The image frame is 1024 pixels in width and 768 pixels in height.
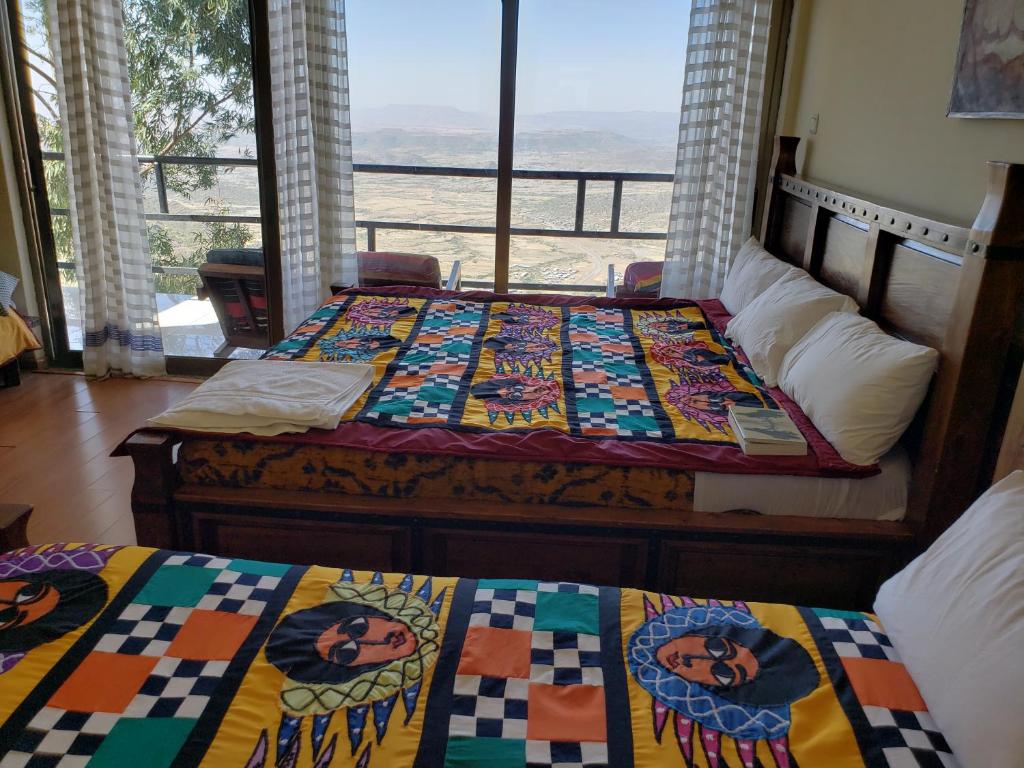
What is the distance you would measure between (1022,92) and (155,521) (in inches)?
96.6

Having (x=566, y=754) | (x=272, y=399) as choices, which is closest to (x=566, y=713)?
(x=566, y=754)

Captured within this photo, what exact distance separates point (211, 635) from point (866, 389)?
1.65 meters

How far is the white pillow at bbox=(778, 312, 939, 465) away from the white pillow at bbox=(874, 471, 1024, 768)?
21.7 inches

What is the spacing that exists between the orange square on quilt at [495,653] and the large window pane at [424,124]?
120 inches

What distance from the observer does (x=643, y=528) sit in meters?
2.09

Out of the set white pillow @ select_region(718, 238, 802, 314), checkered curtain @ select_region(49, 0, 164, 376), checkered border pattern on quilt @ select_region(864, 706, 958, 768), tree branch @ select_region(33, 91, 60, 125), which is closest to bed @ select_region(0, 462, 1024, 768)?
checkered border pattern on quilt @ select_region(864, 706, 958, 768)

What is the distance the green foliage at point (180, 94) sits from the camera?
3.78 m

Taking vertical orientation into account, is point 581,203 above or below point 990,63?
below

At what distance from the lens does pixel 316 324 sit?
3119 mm

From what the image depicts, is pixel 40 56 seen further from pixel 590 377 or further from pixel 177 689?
pixel 177 689

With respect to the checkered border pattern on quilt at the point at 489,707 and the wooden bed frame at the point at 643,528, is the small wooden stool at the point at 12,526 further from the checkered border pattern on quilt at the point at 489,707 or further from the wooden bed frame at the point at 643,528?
the checkered border pattern on quilt at the point at 489,707

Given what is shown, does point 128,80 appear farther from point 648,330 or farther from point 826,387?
point 826,387

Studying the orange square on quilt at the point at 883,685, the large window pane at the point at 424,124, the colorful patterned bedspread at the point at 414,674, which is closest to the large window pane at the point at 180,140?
the large window pane at the point at 424,124

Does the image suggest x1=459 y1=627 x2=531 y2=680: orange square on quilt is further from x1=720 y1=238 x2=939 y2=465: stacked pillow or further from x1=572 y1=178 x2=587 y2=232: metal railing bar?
x1=572 y1=178 x2=587 y2=232: metal railing bar
